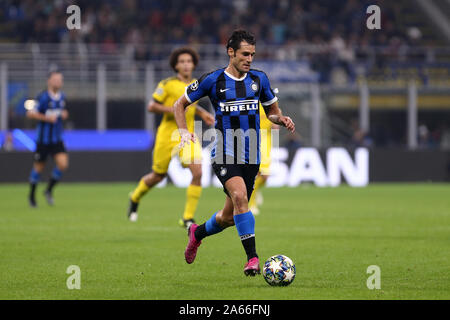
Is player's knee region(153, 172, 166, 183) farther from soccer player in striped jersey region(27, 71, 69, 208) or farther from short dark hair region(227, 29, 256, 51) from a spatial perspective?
short dark hair region(227, 29, 256, 51)

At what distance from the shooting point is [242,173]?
7.66 m

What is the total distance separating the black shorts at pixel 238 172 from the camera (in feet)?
24.9

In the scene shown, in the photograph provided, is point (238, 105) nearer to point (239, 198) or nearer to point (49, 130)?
point (239, 198)

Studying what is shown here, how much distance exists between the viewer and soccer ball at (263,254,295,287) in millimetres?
6805

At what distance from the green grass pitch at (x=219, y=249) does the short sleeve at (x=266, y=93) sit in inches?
61.5

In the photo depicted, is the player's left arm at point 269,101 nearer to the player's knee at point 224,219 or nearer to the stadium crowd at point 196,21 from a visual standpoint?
the player's knee at point 224,219

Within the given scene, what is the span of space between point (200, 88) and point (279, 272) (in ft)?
6.31

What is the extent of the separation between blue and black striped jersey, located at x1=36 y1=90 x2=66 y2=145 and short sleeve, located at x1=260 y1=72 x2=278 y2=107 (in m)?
8.66

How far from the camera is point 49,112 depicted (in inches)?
623

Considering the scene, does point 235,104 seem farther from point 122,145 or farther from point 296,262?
point 122,145

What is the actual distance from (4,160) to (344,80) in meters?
10.9

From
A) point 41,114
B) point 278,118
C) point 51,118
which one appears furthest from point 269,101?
point 41,114

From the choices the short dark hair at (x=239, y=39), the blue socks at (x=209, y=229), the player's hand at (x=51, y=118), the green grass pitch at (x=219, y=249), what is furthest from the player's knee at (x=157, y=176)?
the short dark hair at (x=239, y=39)
